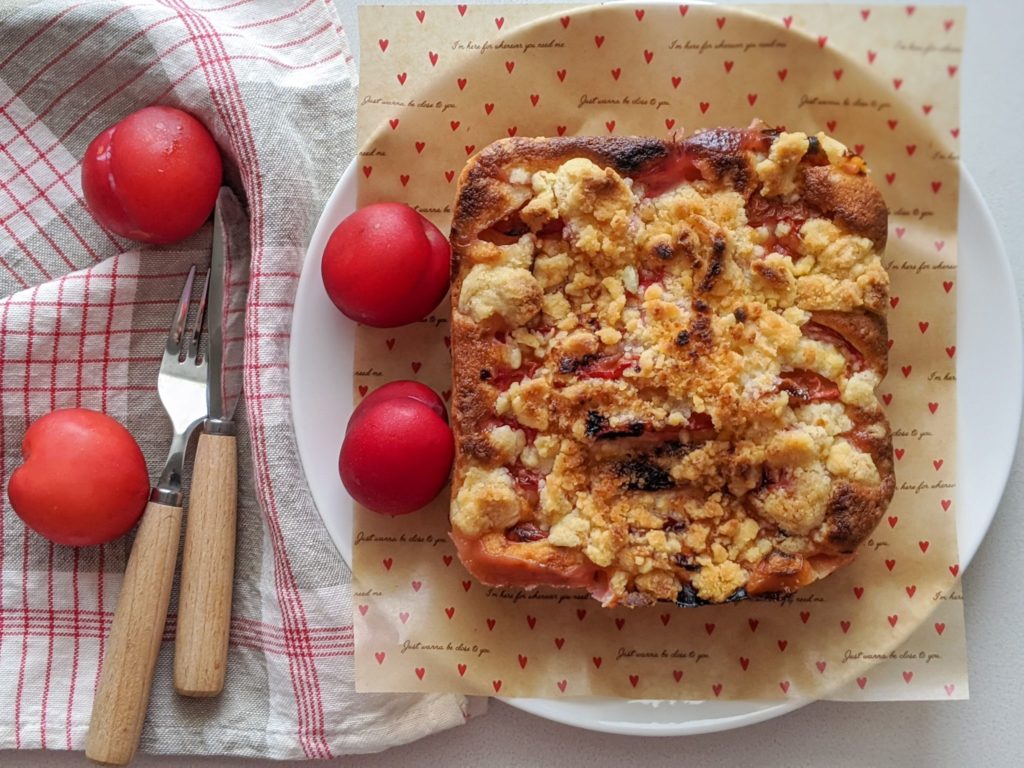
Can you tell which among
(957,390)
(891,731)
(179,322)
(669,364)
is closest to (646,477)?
(669,364)

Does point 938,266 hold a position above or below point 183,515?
above

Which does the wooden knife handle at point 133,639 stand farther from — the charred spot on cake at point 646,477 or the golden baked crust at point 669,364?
the charred spot on cake at point 646,477

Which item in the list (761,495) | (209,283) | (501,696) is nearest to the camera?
(761,495)

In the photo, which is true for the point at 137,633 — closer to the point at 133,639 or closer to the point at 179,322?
the point at 133,639

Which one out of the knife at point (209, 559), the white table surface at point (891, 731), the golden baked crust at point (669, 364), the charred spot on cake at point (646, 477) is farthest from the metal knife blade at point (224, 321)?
the charred spot on cake at point (646, 477)

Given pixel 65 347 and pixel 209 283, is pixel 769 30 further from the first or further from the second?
pixel 65 347

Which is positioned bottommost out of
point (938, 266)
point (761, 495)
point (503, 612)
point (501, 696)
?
point (501, 696)

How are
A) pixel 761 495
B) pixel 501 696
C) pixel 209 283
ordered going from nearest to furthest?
pixel 761 495 → pixel 501 696 → pixel 209 283

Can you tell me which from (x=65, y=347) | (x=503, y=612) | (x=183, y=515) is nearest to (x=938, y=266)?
(x=503, y=612)
